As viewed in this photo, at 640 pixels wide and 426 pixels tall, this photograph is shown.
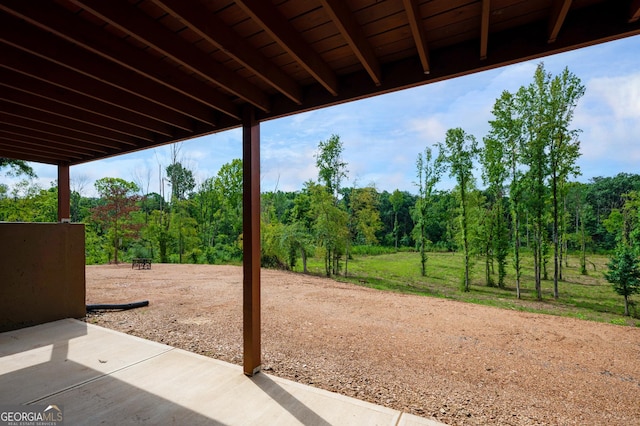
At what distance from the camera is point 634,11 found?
4.00 ft

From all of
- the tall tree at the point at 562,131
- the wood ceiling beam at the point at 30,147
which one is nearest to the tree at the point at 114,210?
the wood ceiling beam at the point at 30,147

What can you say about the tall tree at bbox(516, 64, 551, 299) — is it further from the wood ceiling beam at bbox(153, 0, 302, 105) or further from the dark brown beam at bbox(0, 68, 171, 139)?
the dark brown beam at bbox(0, 68, 171, 139)

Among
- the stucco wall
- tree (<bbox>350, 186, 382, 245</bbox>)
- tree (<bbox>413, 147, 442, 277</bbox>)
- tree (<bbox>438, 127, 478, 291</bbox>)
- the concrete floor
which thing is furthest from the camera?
tree (<bbox>350, 186, 382, 245</bbox>)

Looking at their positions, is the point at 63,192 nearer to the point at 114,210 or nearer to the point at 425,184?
the point at 114,210

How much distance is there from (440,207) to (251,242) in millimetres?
10753

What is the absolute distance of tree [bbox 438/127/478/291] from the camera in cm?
975

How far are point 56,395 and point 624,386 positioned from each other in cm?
513

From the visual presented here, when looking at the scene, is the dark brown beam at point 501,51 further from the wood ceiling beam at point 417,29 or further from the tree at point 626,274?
the tree at point 626,274

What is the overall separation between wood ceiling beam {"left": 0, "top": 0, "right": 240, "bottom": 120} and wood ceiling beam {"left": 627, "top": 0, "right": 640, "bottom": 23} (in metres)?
2.40

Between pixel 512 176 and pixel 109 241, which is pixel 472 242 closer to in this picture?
pixel 512 176

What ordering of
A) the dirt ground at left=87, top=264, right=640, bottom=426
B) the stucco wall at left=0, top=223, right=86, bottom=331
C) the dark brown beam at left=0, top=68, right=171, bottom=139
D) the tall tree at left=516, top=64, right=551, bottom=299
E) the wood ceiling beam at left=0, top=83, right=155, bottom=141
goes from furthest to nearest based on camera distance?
1. the tall tree at left=516, top=64, right=551, bottom=299
2. the stucco wall at left=0, top=223, right=86, bottom=331
3. the dirt ground at left=87, top=264, right=640, bottom=426
4. the wood ceiling beam at left=0, top=83, right=155, bottom=141
5. the dark brown beam at left=0, top=68, right=171, bottom=139

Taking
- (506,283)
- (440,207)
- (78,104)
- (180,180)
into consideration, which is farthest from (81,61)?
(180,180)

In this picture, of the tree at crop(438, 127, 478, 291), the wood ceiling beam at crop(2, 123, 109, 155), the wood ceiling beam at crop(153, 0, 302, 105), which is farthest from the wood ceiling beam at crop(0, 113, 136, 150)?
the tree at crop(438, 127, 478, 291)

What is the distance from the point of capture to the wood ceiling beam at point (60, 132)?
2.68 m
